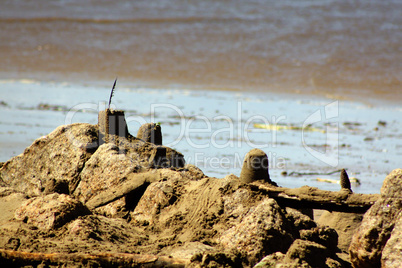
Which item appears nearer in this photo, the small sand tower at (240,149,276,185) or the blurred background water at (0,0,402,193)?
the small sand tower at (240,149,276,185)

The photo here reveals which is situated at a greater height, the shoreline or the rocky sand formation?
the shoreline

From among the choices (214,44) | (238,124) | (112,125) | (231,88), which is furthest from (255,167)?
(214,44)

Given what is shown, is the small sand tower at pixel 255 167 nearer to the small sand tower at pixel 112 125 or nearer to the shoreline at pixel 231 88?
the small sand tower at pixel 112 125

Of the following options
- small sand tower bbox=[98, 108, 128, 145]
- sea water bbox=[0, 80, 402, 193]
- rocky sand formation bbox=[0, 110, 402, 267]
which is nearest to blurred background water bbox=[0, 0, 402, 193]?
sea water bbox=[0, 80, 402, 193]

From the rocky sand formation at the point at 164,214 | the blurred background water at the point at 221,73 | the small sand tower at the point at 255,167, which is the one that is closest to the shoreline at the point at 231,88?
the blurred background water at the point at 221,73

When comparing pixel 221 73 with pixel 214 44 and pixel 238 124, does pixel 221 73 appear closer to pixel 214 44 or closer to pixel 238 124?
pixel 214 44

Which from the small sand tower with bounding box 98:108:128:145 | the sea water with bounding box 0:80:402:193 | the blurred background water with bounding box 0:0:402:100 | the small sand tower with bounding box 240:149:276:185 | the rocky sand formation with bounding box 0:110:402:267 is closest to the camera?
the rocky sand formation with bounding box 0:110:402:267

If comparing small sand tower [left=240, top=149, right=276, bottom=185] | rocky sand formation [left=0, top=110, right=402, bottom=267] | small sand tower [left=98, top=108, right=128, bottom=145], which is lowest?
rocky sand formation [left=0, top=110, right=402, bottom=267]

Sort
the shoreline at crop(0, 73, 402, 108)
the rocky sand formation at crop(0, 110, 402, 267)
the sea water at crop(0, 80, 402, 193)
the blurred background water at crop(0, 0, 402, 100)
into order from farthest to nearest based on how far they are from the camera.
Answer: the blurred background water at crop(0, 0, 402, 100), the shoreline at crop(0, 73, 402, 108), the sea water at crop(0, 80, 402, 193), the rocky sand formation at crop(0, 110, 402, 267)

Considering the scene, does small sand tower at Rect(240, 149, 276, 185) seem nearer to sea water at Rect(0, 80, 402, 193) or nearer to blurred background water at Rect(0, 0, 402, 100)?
sea water at Rect(0, 80, 402, 193)

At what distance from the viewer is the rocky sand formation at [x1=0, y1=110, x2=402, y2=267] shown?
3.80m

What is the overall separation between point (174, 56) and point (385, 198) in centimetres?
1211

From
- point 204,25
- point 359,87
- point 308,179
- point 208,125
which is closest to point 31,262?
point 308,179

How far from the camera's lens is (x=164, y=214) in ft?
15.9
